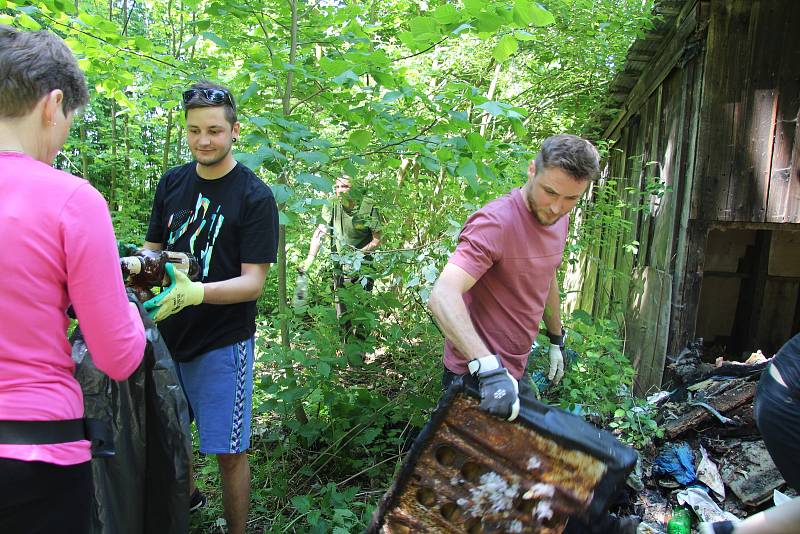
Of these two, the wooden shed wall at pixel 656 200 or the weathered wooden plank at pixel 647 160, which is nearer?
the wooden shed wall at pixel 656 200

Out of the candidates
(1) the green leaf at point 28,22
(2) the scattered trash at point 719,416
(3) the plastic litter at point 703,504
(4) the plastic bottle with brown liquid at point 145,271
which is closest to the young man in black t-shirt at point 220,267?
(4) the plastic bottle with brown liquid at point 145,271

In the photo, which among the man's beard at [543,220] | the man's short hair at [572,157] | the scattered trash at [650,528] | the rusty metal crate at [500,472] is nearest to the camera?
the rusty metal crate at [500,472]

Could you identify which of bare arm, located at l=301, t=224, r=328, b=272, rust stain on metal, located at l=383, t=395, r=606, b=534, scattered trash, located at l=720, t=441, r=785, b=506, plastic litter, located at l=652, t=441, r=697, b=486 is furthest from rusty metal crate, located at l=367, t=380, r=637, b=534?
Result: bare arm, located at l=301, t=224, r=328, b=272

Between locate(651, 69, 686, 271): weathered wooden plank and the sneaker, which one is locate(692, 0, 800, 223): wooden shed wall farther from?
the sneaker

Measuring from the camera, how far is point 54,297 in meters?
1.42

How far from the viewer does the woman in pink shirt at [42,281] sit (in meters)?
1.35

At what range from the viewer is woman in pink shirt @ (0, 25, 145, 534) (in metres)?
1.35

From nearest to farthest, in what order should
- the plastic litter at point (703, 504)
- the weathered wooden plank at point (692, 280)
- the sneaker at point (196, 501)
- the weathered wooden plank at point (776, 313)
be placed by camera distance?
the sneaker at point (196, 501)
the plastic litter at point (703, 504)
the weathered wooden plank at point (692, 280)
the weathered wooden plank at point (776, 313)

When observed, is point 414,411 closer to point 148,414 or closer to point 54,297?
point 148,414

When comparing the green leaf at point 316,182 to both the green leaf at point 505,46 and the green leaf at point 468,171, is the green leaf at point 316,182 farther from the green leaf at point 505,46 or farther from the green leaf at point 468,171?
the green leaf at point 505,46

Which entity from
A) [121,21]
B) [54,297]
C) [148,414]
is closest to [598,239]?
[148,414]

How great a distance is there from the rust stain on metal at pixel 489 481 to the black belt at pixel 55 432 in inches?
35.4

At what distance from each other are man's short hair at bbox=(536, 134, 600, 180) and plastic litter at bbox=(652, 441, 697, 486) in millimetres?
2310

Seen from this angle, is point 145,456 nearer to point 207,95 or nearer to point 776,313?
point 207,95
